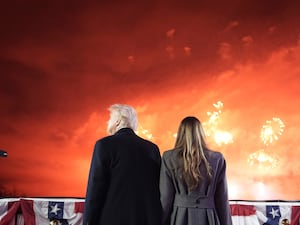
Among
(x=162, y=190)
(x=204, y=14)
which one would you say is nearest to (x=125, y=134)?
(x=162, y=190)

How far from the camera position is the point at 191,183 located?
196 cm

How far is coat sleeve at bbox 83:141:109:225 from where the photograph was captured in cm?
188

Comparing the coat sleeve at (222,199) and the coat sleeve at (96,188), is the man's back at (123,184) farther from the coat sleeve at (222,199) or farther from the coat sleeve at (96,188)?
the coat sleeve at (222,199)

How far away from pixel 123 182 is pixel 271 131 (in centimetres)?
638

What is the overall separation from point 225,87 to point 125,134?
6301mm

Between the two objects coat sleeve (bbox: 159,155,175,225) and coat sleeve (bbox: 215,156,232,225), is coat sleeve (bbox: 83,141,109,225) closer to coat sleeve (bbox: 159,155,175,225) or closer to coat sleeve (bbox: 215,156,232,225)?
coat sleeve (bbox: 159,155,175,225)

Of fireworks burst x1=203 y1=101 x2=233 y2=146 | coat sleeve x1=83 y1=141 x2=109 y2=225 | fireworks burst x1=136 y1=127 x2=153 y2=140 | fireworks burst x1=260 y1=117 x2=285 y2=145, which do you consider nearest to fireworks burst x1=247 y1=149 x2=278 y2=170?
fireworks burst x1=260 y1=117 x2=285 y2=145

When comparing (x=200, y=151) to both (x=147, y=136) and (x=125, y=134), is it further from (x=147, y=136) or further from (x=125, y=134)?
(x=147, y=136)

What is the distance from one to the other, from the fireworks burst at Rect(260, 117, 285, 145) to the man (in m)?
6.16

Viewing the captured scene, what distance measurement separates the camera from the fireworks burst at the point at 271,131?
7.89 meters

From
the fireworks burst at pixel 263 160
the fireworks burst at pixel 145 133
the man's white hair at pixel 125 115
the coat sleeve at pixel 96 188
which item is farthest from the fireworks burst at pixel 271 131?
the coat sleeve at pixel 96 188

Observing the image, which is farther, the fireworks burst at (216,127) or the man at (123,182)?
the fireworks burst at (216,127)

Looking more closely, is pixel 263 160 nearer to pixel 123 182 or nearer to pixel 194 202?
pixel 194 202

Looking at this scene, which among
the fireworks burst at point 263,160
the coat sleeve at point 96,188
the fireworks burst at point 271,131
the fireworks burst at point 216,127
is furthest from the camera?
the fireworks burst at point 216,127
